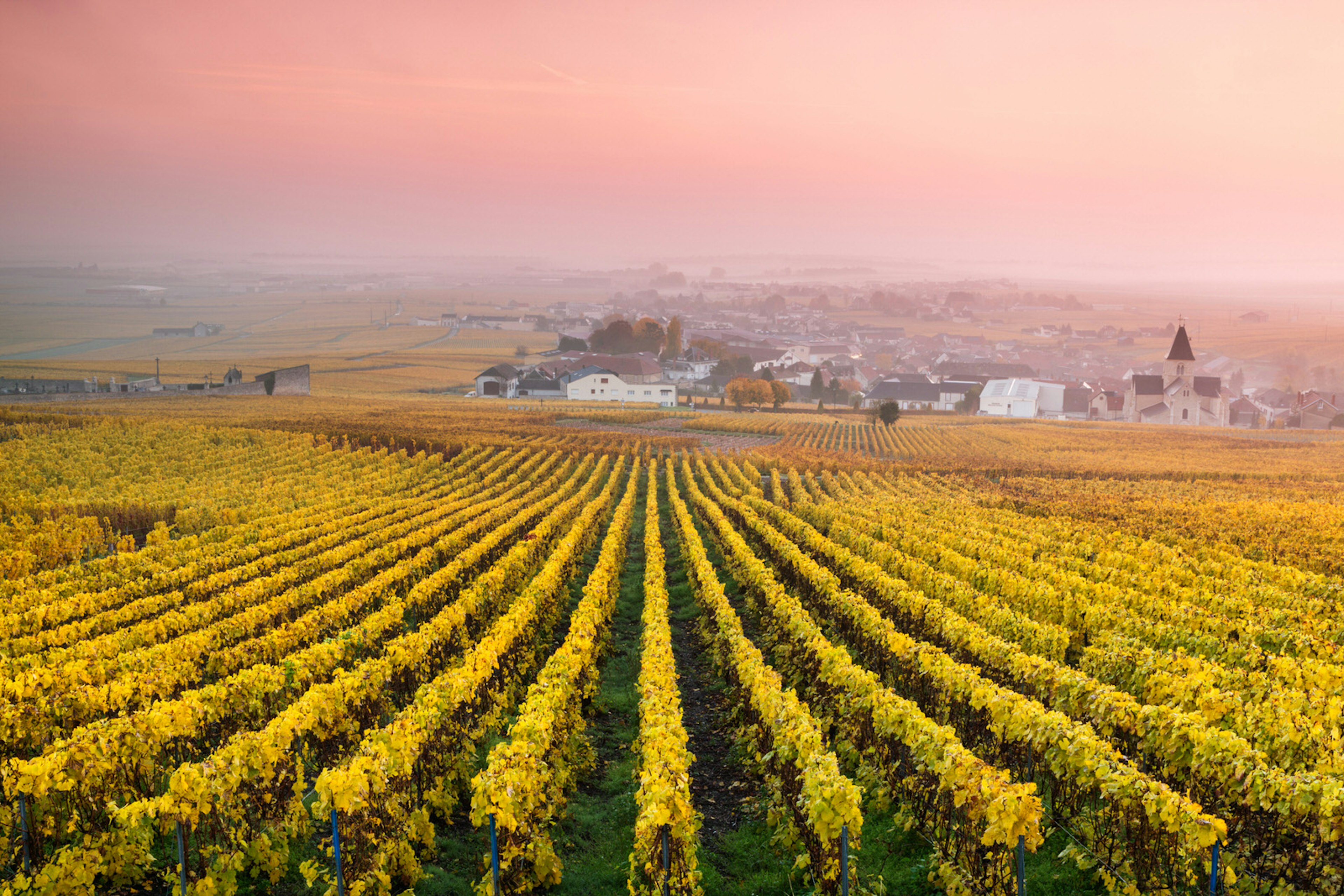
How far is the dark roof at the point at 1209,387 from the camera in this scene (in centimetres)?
11856

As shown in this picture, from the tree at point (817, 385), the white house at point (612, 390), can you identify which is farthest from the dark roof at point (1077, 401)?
the white house at point (612, 390)

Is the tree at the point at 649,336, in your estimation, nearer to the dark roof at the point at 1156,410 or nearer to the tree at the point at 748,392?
the tree at the point at 748,392

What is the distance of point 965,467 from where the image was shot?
176ft

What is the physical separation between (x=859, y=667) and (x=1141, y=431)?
3686 inches

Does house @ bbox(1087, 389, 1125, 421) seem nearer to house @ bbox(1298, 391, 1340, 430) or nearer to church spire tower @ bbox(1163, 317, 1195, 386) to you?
church spire tower @ bbox(1163, 317, 1195, 386)

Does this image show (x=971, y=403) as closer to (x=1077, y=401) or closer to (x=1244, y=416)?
(x=1077, y=401)

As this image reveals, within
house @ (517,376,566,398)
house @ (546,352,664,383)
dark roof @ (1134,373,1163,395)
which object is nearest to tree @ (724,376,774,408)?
house @ (546,352,664,383)

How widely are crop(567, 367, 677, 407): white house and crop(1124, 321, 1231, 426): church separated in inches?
2705

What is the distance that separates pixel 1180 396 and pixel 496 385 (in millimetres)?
98561

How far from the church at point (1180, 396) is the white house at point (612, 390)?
225ft

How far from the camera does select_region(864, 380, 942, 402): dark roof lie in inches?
5310

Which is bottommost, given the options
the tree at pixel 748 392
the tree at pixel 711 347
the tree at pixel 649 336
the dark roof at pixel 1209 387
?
the tree at pixel 748 392

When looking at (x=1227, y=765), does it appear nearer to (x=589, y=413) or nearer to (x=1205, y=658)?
(x=1205, y=658)

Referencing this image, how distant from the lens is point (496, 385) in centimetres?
12331
